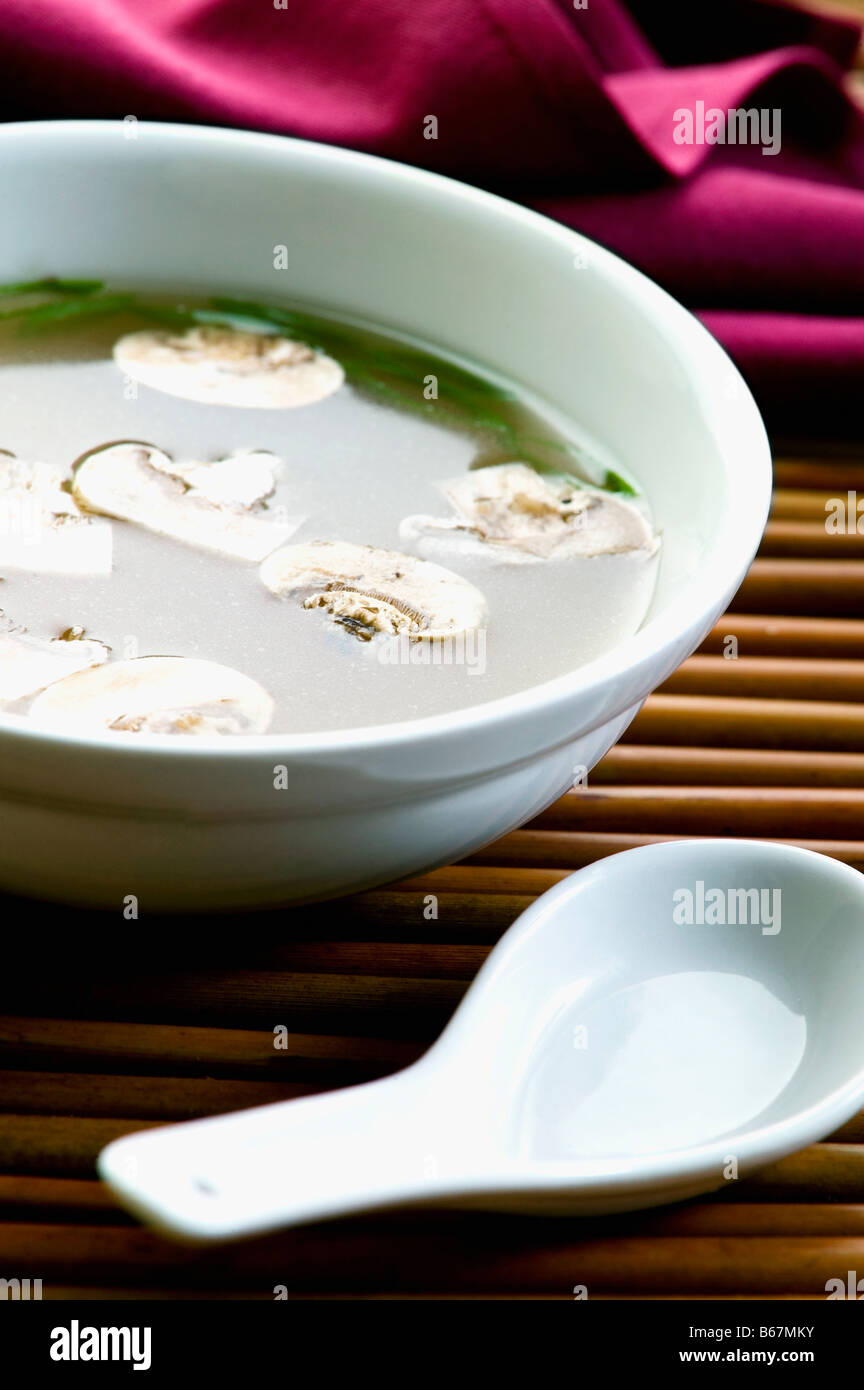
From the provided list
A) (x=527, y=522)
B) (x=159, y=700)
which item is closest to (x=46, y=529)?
(x=159, y=700)

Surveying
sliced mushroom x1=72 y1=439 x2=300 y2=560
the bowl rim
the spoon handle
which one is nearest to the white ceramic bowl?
the bowl rim

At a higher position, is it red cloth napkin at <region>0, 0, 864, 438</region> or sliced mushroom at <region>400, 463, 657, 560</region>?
red cloth napkin at <region>0, 0, 864, 438</region>

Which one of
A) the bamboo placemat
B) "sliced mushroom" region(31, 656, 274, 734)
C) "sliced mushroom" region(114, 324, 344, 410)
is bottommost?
the bamboo placemat

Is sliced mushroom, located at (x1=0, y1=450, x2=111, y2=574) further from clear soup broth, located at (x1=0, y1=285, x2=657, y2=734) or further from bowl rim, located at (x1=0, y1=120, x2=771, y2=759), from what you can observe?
bowl rim, located at (x1=0, y1=120, x2=771, y2=759)

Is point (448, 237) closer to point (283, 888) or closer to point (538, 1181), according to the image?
point (283, 888)

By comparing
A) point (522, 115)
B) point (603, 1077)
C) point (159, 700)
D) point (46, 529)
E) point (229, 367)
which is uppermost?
point (522, 115)

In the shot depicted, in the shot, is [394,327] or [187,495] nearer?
[187,495]

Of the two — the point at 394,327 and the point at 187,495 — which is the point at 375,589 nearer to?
the point at 187,495
